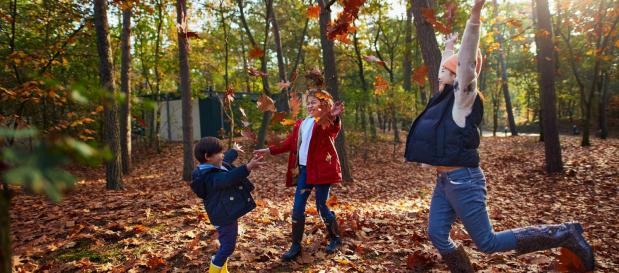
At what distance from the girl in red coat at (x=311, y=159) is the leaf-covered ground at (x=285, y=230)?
1.67 ft

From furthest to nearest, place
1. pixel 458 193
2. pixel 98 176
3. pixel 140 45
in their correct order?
1. pixel 140 45
2. pixel 98 176
3. pixel 458 193

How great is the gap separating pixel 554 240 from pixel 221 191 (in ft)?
9.35

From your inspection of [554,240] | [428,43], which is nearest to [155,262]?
[554,240]

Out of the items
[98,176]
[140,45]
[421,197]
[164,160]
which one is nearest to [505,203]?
[421,197]

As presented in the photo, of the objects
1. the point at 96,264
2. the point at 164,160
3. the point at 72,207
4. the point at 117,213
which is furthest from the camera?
the point at 164,160

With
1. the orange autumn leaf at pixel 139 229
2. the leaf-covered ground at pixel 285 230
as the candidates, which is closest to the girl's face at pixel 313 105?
the leaf-covered ground at pixel 285 230

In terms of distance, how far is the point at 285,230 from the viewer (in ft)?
17.2

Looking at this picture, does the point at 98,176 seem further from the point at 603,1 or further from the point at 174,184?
the point at 603,1

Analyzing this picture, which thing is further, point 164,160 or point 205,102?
point 205,102

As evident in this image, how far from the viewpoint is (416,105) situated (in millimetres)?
17109

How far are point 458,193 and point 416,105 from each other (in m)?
14.9

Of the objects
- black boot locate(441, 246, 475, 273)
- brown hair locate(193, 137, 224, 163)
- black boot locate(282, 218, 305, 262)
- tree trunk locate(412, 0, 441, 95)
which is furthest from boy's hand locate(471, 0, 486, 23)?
black boot locate(282, 218, 305, 262)

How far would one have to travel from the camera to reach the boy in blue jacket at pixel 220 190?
3215 millimetres

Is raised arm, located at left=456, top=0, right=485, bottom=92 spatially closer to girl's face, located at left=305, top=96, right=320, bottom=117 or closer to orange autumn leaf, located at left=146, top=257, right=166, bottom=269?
girl's face, located at left=305, top=96, right=320, bottom=117
